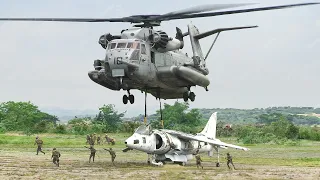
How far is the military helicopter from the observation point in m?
33.9

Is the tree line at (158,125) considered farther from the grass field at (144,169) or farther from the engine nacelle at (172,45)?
the engine nacelle at (172,45)

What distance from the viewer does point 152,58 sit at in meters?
36.4

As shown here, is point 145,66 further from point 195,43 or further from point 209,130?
point 209,130

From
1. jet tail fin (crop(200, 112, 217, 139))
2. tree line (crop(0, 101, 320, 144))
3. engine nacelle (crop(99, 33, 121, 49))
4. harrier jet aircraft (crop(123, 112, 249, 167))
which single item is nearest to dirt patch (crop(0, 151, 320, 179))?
harrier jet aircraft (crop(123, 112, 249, 167))

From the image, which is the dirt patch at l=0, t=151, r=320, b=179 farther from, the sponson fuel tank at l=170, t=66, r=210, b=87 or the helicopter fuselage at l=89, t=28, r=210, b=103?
the sponson fuel tank at l=170, t=66, r=210, b=87

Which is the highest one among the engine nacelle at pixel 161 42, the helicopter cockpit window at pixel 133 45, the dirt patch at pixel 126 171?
the engine nacelle at pixel 161 42

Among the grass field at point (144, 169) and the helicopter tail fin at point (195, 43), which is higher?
the helicopter tail fin at point (195, 43)

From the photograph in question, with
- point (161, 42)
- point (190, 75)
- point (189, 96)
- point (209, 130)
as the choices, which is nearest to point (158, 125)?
point (209, 130)

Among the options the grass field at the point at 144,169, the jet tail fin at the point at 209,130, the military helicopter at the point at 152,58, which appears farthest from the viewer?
the jet tail fin at the point at 209,130

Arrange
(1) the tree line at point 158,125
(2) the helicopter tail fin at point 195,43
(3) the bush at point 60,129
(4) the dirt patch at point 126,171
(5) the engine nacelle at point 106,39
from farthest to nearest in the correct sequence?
(3) the bush at point 60,129 < (1) the tree line at point 158,125 < (2) the helicopter tail fin at point 195,43 < (5) the engine nacelle at point 106,39 < (4) the dirt patch at point 126,171

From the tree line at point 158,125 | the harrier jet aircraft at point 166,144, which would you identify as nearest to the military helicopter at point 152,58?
the harrier jet aircraft at point 166,144

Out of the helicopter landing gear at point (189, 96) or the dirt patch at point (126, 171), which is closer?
the dirt patch at point (126, 171)

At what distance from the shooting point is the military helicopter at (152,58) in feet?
111

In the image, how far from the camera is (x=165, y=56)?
122 feet
